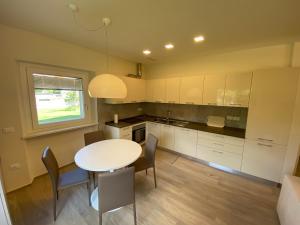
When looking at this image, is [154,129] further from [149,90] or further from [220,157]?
[220,157]

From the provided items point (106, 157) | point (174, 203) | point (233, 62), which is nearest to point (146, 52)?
point (233, 62)

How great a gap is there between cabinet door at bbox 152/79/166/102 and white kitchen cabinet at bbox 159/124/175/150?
0.78 metres

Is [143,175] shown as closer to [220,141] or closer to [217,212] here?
[217,212]

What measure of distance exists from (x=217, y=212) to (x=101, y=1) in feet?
9.53

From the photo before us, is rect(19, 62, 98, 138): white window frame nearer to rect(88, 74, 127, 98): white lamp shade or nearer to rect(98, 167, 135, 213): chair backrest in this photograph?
rect(88, 74, 127, 98): white lamp shade

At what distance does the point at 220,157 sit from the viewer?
2.72 metres

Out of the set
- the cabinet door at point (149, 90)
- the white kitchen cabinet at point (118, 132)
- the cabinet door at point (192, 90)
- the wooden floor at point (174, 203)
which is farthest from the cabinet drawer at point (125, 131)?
the cabinet door at point (192, 90)

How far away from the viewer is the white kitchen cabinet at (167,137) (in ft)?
11.2

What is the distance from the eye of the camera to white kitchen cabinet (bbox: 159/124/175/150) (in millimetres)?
3412

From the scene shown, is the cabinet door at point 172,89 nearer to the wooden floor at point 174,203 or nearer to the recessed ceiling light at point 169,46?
the recessed ceiling light at point 169,46

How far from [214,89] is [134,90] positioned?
6.57 ft

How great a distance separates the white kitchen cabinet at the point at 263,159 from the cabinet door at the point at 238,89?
759mm

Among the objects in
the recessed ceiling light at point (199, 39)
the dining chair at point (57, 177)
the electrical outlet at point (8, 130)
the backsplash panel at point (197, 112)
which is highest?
the recessed ceiling light at point (199, 39)

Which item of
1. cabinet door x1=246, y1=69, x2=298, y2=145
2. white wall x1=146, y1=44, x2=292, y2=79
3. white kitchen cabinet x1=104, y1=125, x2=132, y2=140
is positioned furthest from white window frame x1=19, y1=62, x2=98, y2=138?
cabinet door x1=246, y1=69, x2=298, y2=145
